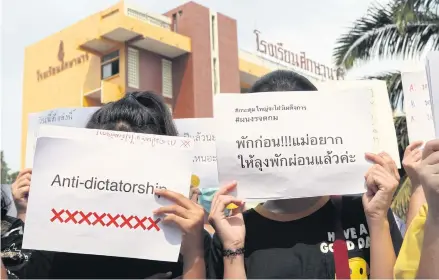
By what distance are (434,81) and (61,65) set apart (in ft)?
62.2

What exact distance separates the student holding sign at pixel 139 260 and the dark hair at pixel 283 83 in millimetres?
326

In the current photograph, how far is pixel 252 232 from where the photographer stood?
1.68 meters

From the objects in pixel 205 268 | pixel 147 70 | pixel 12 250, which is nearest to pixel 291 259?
pixel 205 268

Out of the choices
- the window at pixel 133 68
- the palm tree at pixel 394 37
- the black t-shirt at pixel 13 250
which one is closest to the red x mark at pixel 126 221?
the black t-shirt at pixel 13 250

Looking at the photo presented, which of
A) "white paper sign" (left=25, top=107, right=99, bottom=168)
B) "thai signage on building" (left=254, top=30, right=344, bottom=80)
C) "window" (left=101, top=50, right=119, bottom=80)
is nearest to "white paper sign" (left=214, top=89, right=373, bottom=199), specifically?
"white paper sign" (left=25, top=107, right=99, bottom=168)

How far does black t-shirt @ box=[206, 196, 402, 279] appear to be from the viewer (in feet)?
5.26

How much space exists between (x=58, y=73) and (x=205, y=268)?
18.7m

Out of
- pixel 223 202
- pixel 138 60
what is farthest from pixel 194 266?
pixel 138 60

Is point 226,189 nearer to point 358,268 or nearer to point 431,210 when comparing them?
point 358,268

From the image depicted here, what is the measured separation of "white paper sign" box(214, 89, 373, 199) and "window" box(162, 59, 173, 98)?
16.7 meters

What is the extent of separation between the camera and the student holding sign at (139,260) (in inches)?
61.2

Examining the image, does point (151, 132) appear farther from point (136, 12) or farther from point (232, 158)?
point (136, 12)

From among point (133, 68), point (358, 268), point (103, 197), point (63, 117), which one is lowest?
point (358, 268)

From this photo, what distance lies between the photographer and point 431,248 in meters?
1.29
